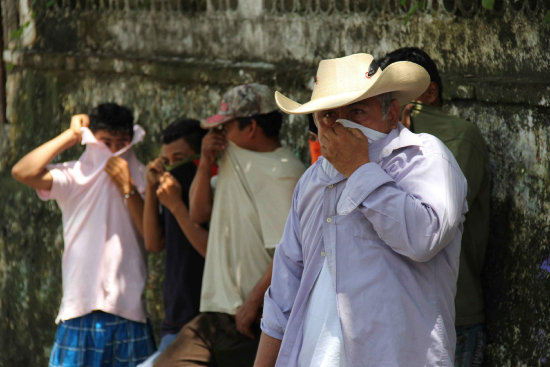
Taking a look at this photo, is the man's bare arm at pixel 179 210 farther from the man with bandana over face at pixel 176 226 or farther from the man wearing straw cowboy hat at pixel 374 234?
the man wearing straw cowboy hat at pixel 374 234

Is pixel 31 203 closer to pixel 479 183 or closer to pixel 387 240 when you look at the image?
pixel 479 183

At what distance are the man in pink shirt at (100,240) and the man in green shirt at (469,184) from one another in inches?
71.9

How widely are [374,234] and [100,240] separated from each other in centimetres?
252

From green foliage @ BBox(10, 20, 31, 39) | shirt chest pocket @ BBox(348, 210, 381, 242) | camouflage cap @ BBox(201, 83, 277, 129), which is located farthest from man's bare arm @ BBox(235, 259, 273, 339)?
green foliage @ BBox(10, 20, 31, 39)

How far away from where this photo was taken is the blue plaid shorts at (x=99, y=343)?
5293mm

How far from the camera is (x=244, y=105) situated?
4.73 m

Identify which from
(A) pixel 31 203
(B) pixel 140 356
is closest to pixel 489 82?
(B) pixel 140 356

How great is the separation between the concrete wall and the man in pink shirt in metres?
0.78

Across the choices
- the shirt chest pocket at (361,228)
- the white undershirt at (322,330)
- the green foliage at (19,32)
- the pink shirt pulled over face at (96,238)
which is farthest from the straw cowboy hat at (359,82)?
the green foliage at (19,32)

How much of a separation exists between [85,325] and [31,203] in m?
1.98

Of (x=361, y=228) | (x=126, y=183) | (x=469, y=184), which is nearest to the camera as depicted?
(x=361, y=228)

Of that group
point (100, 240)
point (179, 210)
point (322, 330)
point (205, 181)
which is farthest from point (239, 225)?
point (322, 330)

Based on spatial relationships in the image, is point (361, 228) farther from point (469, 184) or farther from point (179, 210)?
point (179, 210)

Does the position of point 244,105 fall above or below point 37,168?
above
